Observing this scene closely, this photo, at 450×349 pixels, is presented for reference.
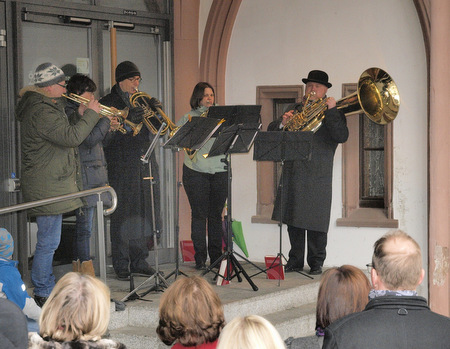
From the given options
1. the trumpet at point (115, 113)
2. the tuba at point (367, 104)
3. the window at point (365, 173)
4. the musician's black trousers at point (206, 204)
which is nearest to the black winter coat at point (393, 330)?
the trumpet at point (115, 113)

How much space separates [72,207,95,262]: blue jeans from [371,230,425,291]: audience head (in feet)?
12.7

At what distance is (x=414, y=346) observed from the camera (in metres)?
3.28

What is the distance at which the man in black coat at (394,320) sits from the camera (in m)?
3.27

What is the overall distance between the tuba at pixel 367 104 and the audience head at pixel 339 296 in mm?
4537

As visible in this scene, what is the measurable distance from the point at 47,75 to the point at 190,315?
365 cm

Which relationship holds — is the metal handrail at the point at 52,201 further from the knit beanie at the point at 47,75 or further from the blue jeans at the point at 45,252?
the knit beanie at the point at 47,75

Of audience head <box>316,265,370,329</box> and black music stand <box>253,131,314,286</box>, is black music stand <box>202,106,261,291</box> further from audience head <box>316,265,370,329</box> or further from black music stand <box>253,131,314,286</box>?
audience head <box>316,265,370,329</box>

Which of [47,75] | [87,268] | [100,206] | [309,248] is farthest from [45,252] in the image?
[309,248]

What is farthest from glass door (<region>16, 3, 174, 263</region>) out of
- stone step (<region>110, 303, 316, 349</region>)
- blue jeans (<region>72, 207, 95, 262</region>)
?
stone step (<region>110, 303, 316, 349</region>)

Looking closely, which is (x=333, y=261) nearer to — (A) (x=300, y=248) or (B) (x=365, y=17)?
(A) (x=300, y=248)

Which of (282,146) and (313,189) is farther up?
(282,146)

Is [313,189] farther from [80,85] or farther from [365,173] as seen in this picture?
[80,85]

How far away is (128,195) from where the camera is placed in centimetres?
821

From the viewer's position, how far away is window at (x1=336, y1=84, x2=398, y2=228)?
364 inches
